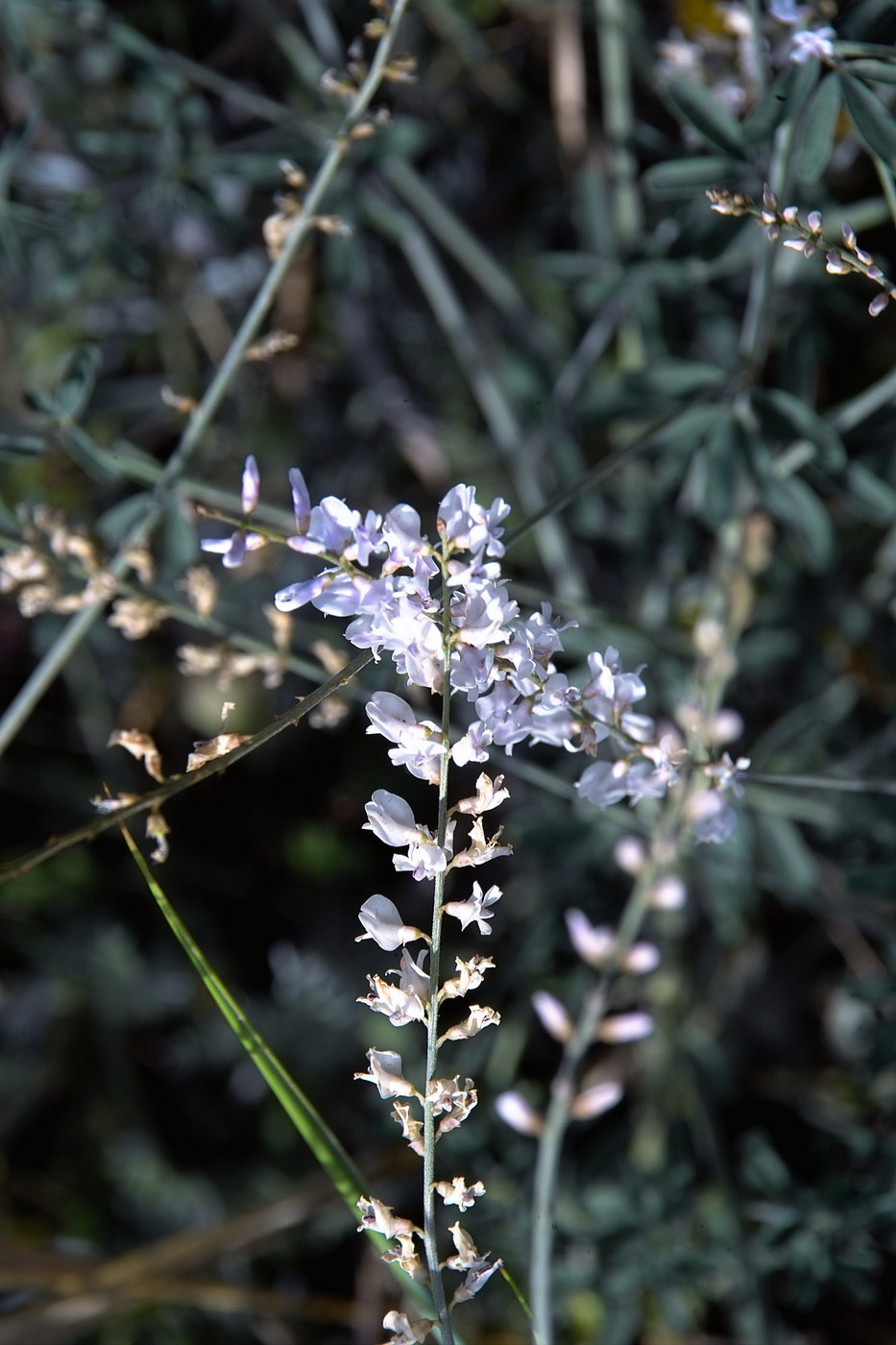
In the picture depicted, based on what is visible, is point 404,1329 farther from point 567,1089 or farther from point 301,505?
point 301,505

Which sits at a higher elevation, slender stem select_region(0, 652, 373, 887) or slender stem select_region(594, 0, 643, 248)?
slender stem select_region(594, 0, 643, 248)

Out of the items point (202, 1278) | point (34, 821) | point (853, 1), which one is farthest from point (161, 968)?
point (853, 1)

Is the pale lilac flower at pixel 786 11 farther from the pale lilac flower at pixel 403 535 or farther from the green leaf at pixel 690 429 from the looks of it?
the pale lilac flower at pixel 403 535

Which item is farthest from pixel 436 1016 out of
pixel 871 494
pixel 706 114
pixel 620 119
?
pixel 620 119

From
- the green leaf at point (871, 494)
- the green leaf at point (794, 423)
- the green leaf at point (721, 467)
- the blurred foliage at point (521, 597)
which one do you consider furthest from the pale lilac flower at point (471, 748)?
the green leaf at point (871, 494)

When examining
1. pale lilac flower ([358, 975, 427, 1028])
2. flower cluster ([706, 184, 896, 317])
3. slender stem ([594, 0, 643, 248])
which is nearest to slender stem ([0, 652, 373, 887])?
pale lilac flower ([358, 975, 427, 1028])

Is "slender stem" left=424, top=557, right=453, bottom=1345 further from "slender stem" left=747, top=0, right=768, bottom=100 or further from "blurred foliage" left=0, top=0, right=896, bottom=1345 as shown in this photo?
"slender stem" left=747, top=0, right=768, bottom=100
